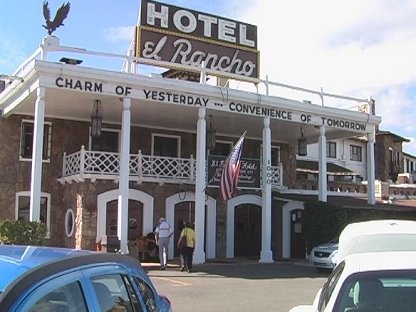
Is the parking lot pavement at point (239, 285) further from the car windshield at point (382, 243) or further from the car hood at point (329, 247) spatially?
the car windshield at point (382, 243)

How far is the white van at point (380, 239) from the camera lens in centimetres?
600

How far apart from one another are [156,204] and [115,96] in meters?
5.44

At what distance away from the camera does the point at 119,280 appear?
149 inches

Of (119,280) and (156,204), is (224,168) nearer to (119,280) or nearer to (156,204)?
(156,204)

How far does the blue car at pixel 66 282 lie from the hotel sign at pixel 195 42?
17.7 m

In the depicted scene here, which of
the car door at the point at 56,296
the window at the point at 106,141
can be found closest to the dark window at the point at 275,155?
the window at the point at 106,141

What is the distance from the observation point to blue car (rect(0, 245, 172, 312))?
2.53 meters

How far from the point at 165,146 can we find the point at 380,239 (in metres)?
19.9

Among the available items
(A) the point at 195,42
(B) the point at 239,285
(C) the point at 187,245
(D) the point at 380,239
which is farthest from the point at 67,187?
(D) the point at 380,239

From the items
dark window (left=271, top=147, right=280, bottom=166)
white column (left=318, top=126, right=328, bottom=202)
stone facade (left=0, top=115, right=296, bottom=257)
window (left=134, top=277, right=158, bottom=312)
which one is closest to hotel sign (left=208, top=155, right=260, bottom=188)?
stone facade (left=0, top=115, right=296, bottom=257)

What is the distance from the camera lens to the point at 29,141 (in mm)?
23141

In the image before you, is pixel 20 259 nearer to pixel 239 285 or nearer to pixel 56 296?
pixel 56 296

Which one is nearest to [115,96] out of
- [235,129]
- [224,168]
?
[224,168]

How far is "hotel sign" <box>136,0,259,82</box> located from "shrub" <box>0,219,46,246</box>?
7.09 meters
